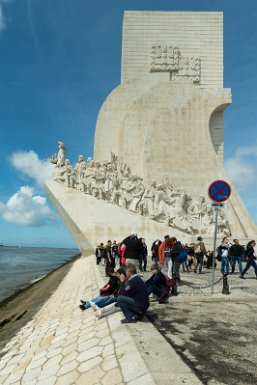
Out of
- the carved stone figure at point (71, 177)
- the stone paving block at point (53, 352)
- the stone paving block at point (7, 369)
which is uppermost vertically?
the carved stone figure at point (71, 177)

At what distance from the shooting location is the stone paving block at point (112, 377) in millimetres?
2289

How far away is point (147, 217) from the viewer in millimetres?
15562

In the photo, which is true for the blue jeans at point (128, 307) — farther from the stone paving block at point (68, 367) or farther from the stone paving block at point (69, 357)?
the stone paving block at point (68, 367)

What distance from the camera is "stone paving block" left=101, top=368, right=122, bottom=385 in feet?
7.51

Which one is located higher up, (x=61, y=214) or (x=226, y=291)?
(x=61, y=214)

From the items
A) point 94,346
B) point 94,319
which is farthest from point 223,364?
point 94,319

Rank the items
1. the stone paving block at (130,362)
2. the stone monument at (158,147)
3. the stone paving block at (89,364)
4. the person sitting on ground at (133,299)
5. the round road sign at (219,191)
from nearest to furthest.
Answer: the stone paving block at (130,362)
the stone paving block at (89,364)
the person sitting on ground at (133,299)
the round road sign at (219,191)
the stone monument at (158,147)

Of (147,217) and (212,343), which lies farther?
(147,217)

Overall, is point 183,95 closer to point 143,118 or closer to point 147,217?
point 143,118

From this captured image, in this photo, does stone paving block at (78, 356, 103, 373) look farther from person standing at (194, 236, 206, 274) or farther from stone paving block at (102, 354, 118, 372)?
person standing at (194, 236, 206, 274)

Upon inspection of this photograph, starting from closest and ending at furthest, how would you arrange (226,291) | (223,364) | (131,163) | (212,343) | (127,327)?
(223,364), (212,343), (127,327), (226,291), (131,163)

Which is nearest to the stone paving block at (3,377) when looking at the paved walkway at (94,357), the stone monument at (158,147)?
the paved walkway at (94,357)

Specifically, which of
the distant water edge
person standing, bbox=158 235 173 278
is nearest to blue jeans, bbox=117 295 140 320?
person standing, bbox=158 235 173 278

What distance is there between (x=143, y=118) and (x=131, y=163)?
2750mm
